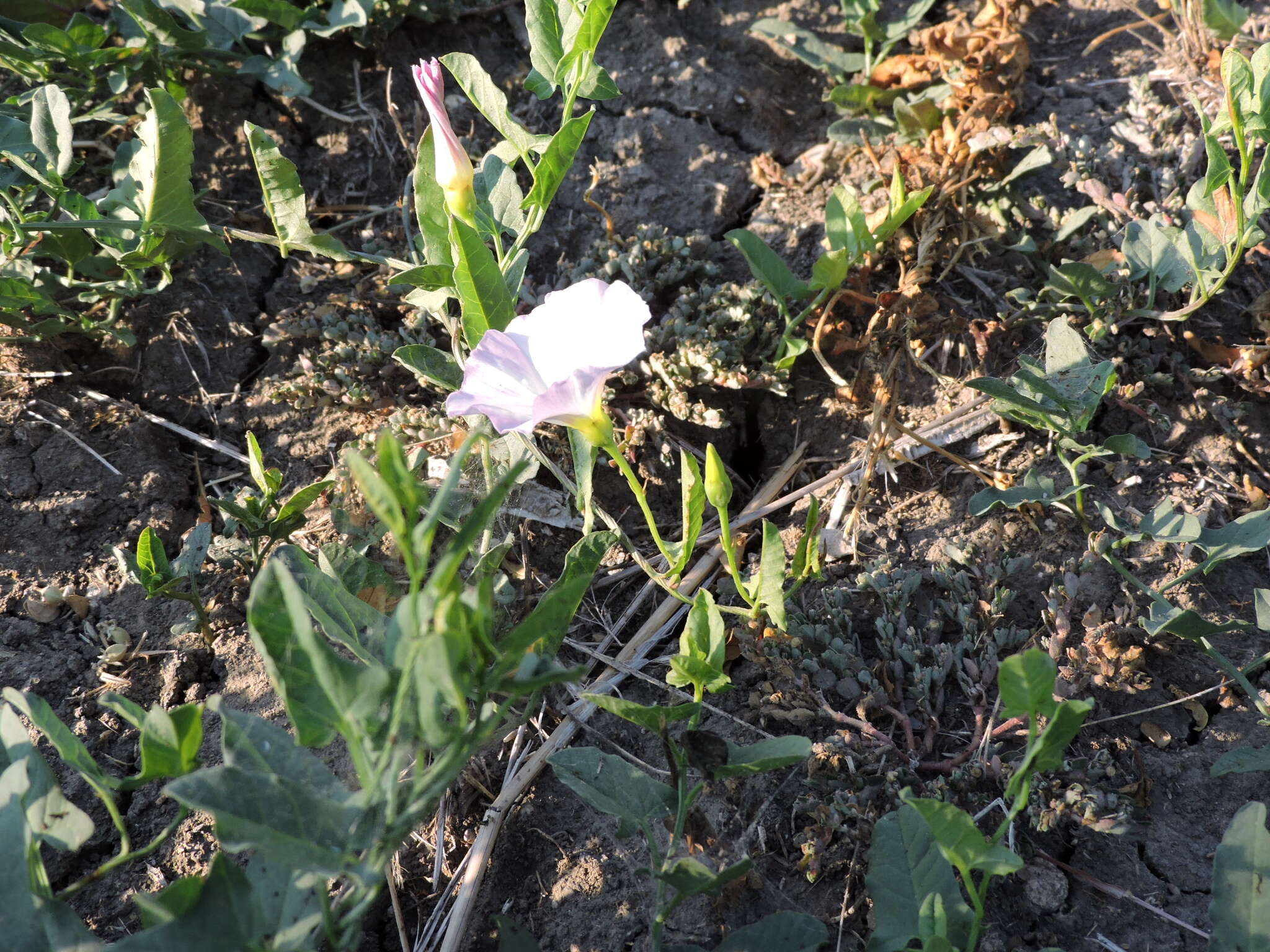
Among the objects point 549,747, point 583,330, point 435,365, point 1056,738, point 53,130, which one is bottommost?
point 549,747

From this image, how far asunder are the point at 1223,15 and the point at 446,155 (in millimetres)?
2015

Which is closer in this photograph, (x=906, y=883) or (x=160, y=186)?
(x=906, y=883)

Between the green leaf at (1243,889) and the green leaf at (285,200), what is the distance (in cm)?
186

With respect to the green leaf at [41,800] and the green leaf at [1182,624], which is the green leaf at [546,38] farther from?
the green leaf at [1182,624]

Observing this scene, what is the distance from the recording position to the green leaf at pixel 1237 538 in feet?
5.39

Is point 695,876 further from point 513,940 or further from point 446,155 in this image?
point 446,155

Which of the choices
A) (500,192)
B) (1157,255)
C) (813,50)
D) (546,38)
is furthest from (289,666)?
(813,50)

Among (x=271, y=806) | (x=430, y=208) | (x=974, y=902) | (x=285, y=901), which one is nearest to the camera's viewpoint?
(x=271, y=806)

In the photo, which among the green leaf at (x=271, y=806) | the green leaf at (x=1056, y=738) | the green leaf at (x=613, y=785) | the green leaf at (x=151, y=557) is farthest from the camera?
the green leaf at (x=151, y=557)

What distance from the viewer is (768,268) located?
206 cm

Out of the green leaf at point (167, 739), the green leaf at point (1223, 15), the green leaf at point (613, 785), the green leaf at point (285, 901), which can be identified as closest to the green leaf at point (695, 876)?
the green leaf at point (613, 785)

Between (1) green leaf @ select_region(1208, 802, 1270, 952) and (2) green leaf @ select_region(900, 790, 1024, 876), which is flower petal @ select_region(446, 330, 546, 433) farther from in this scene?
(1) green leaf @ select_region(1208, 802, 1270, 952)

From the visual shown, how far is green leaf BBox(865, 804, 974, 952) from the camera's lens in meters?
1.31

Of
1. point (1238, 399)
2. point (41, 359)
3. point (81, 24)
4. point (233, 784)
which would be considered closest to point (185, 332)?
point (41, 359)
